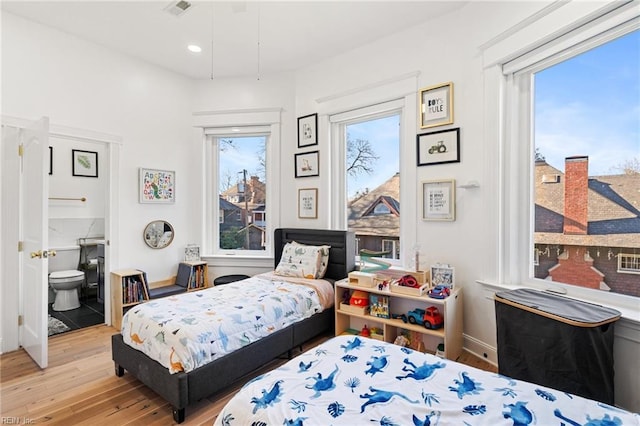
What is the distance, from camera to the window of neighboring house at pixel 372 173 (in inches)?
131

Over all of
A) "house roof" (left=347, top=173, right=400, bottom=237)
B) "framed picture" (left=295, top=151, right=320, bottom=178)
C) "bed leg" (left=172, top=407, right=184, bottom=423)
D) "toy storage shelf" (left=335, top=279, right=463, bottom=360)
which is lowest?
"bed leg" (left=172, top=407, right=184, bottom=423)

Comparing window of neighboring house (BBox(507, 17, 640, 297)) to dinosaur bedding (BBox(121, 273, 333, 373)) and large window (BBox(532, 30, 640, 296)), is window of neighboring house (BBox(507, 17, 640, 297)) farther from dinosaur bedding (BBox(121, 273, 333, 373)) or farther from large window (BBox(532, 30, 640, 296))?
dinosaur bedding (BBox(121, 273, 333, 373))

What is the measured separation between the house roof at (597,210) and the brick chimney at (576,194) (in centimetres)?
2

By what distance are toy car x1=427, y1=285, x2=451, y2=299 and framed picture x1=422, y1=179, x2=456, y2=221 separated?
0.61 m

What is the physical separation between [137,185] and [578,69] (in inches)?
167

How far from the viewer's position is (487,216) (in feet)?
8.20

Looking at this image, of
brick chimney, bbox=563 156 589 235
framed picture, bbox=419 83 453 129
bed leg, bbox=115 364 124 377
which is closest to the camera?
brick chimney, bbox=563 156 589 235

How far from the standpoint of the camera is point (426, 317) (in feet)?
8.21

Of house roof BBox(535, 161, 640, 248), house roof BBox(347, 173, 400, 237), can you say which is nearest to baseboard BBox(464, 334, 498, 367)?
house roof BBox(535, 161, 640, 248)

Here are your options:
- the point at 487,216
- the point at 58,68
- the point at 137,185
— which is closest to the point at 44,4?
the point at 58,68

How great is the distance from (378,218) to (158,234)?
2.69 m

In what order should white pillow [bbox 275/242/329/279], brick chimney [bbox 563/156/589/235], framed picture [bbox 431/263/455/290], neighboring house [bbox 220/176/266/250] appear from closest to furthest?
brick chimney [bbox 563/156/589/235] < framed picture [bbox 431/263/455/290] < white pillow [bbox 275/242/329/279] < neighboring house [bbox 220/176/266/250]

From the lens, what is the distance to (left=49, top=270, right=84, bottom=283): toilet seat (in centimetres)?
386

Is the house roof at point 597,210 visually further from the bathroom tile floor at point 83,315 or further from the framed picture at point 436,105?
the bathroom tile floor at point 83,315
